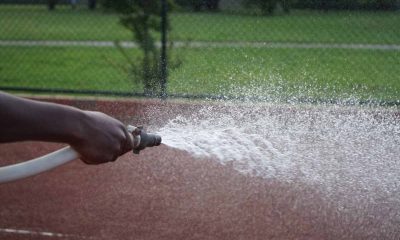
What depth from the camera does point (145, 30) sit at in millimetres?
8047

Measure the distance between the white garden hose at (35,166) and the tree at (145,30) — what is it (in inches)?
228

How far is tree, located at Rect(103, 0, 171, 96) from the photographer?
25.9ft

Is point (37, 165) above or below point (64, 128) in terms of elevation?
below

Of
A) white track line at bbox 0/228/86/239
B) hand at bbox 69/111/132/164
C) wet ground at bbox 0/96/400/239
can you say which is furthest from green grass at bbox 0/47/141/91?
hand at bbox 69/111/132/164

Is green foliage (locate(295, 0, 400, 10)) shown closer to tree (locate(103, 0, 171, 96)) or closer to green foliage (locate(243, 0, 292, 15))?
green foliage (locate(243, 0, 292, 15))

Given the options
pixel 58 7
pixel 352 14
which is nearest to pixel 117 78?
pixel 58 7

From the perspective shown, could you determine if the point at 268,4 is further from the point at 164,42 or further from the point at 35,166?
the point at 35,166

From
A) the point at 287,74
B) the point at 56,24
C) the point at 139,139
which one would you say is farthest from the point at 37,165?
the point at 56,24

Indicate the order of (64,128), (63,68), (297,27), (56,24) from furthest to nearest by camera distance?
(56,24) < (63,68) < (297,27) < (64,128)

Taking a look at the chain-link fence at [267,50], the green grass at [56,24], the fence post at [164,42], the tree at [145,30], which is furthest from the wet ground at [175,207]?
the green grass at [56,24]

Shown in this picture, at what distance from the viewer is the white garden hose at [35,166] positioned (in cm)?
190

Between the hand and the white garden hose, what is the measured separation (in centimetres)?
4

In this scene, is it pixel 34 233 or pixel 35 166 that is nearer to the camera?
pixel 35 166

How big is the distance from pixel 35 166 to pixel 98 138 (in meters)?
0.18
